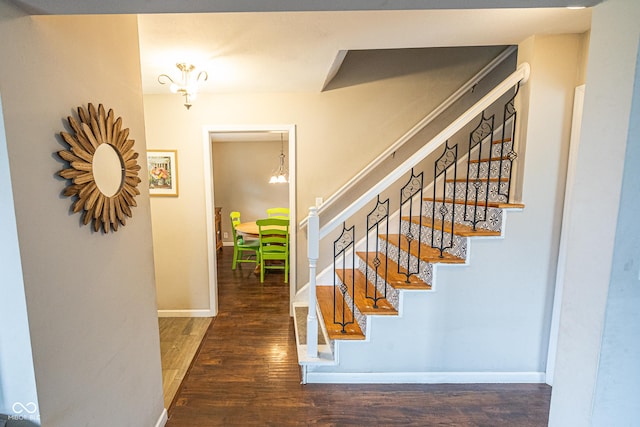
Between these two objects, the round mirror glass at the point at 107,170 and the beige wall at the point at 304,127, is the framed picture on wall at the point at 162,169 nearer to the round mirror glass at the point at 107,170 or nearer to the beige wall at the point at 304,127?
the beige wall at the point at 304,127

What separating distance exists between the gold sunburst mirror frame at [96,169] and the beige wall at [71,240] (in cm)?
3

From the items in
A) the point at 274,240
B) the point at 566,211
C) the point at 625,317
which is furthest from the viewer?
the point at 274,240

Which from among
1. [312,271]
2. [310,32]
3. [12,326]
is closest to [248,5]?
[310,32]

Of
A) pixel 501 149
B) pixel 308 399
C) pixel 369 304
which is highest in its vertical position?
pixel 501 149

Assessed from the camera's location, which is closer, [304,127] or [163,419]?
[163,419]

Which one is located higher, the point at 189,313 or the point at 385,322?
the point at 385,322

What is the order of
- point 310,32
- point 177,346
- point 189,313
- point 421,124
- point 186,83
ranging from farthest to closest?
point 189,313 < point 421,124 < point 177,346 < point 186,83 < point 310,32

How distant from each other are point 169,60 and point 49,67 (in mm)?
1248

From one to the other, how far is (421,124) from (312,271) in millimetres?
1783

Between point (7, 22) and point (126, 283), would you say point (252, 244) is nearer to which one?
point (126, 283)

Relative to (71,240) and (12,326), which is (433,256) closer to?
(71,240)

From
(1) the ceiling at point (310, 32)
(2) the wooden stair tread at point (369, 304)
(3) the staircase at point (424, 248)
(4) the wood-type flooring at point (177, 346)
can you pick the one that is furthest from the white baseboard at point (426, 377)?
(1) the ceiling at point (310, 32)

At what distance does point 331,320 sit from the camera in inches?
87.7

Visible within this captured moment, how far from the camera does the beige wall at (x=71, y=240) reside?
0.88 meters
